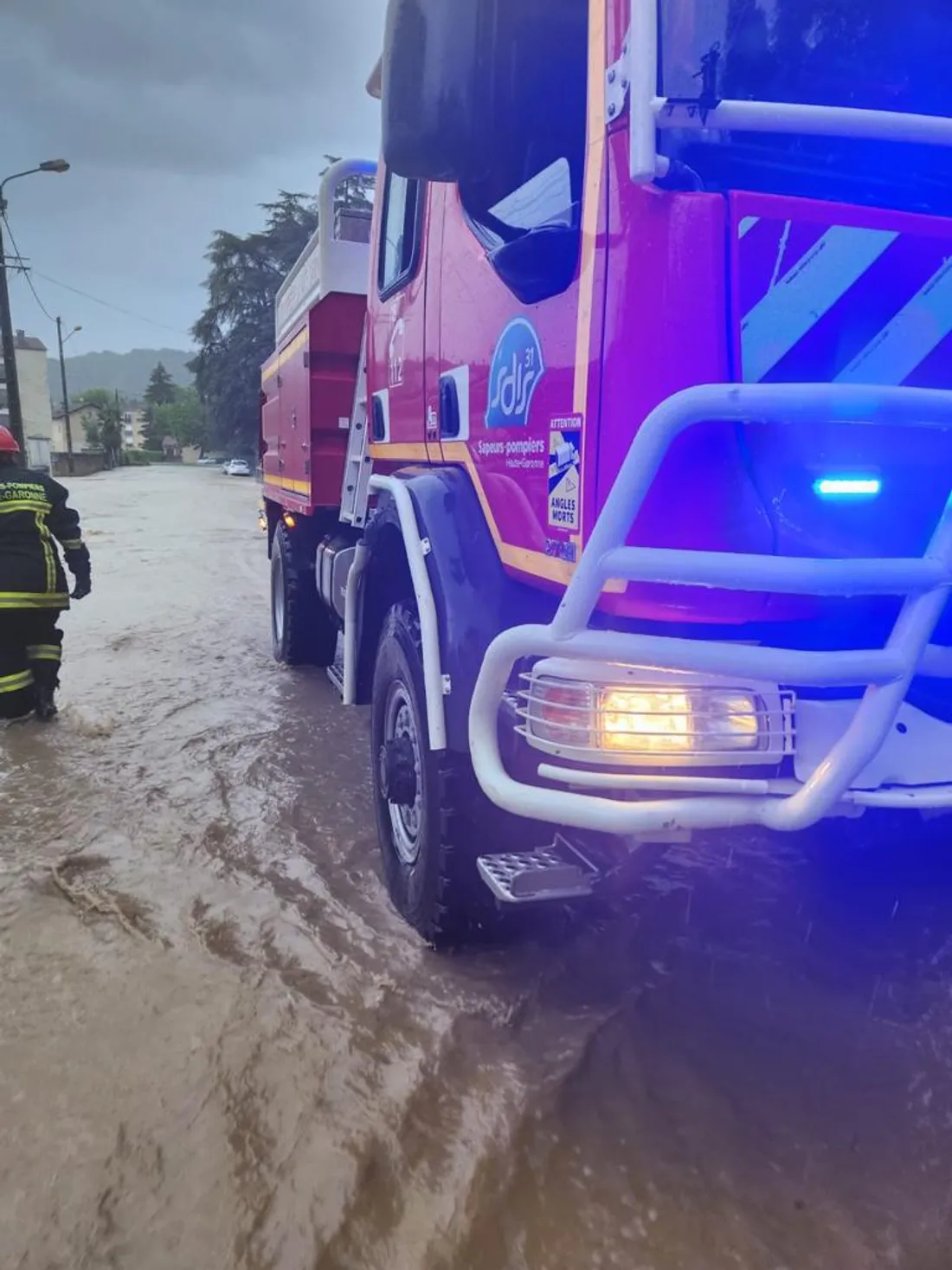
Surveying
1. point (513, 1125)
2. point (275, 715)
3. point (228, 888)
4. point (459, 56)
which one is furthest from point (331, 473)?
point (513, 1125)

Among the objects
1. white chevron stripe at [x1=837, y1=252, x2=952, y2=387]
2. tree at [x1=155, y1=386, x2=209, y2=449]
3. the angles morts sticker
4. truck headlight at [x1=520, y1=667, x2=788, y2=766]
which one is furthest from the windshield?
tree at [x1=155, y1=386, x2=209, y2=449]

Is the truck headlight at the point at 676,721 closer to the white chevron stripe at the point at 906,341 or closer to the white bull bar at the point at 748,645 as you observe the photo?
the white bull bar at the point at 748,645

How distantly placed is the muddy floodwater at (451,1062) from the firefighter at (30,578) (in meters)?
1.57

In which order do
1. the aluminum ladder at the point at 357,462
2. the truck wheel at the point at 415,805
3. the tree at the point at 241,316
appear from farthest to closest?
the tree at the point at 241,316 → the aluminum ladder at the point at 357,462 → the truck wheel at the point at 415,805

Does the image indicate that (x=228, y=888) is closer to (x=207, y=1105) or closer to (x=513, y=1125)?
(x=207, y=1105)

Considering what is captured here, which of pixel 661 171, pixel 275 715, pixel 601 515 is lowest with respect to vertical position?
pixel 275 715

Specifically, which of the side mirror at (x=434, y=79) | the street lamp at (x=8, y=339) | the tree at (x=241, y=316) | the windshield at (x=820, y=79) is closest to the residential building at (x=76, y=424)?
the tree at (x=241, y=316)

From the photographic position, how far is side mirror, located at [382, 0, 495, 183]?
1896 millimetres

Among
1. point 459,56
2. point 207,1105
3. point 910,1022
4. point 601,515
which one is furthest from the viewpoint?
point 910,1022

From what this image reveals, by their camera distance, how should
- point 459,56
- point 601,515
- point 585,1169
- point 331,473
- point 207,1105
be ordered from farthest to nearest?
1. point 331,473
2. point 207,1105
3. point 585,1169
4. point 459,56
5. point 601,515

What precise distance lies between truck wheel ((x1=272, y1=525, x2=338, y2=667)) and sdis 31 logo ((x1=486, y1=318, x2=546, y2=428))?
12.2 ft

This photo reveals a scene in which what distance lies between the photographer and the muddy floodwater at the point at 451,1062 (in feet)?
6.24

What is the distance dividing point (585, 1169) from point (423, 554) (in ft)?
4.96

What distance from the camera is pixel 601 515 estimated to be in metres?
1.71
